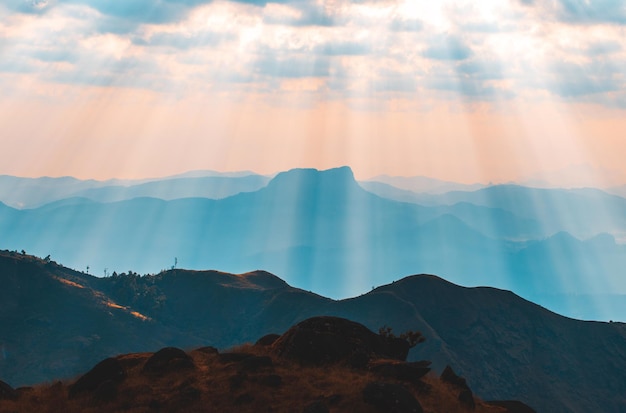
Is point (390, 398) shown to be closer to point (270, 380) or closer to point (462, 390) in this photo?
point (462, 390)

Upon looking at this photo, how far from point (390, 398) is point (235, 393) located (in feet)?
28.4

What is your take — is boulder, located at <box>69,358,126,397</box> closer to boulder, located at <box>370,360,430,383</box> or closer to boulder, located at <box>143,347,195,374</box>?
boulder, located at <box>143,347,195,374</box>

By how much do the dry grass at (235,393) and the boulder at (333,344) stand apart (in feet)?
4.17

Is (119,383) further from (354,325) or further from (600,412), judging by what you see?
(600,412)

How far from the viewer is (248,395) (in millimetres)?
45031

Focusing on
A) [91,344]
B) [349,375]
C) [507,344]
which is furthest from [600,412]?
[349,375]

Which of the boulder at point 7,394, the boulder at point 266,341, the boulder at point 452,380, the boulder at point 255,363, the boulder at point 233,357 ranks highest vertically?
the boulder at point 255,363

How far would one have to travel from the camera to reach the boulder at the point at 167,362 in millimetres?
49309

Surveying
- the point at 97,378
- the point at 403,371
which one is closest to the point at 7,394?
the point at 97,378

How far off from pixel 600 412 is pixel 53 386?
15705cm

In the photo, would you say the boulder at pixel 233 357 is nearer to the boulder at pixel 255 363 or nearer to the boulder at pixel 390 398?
the boulder at pixel 255 363

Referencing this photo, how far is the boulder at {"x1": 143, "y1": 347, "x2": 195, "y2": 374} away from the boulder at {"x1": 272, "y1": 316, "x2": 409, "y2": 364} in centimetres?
612

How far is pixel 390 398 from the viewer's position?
142 feet

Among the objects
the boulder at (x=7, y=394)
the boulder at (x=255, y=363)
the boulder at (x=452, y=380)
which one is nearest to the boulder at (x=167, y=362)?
the boulder at (x=255, y=363)
